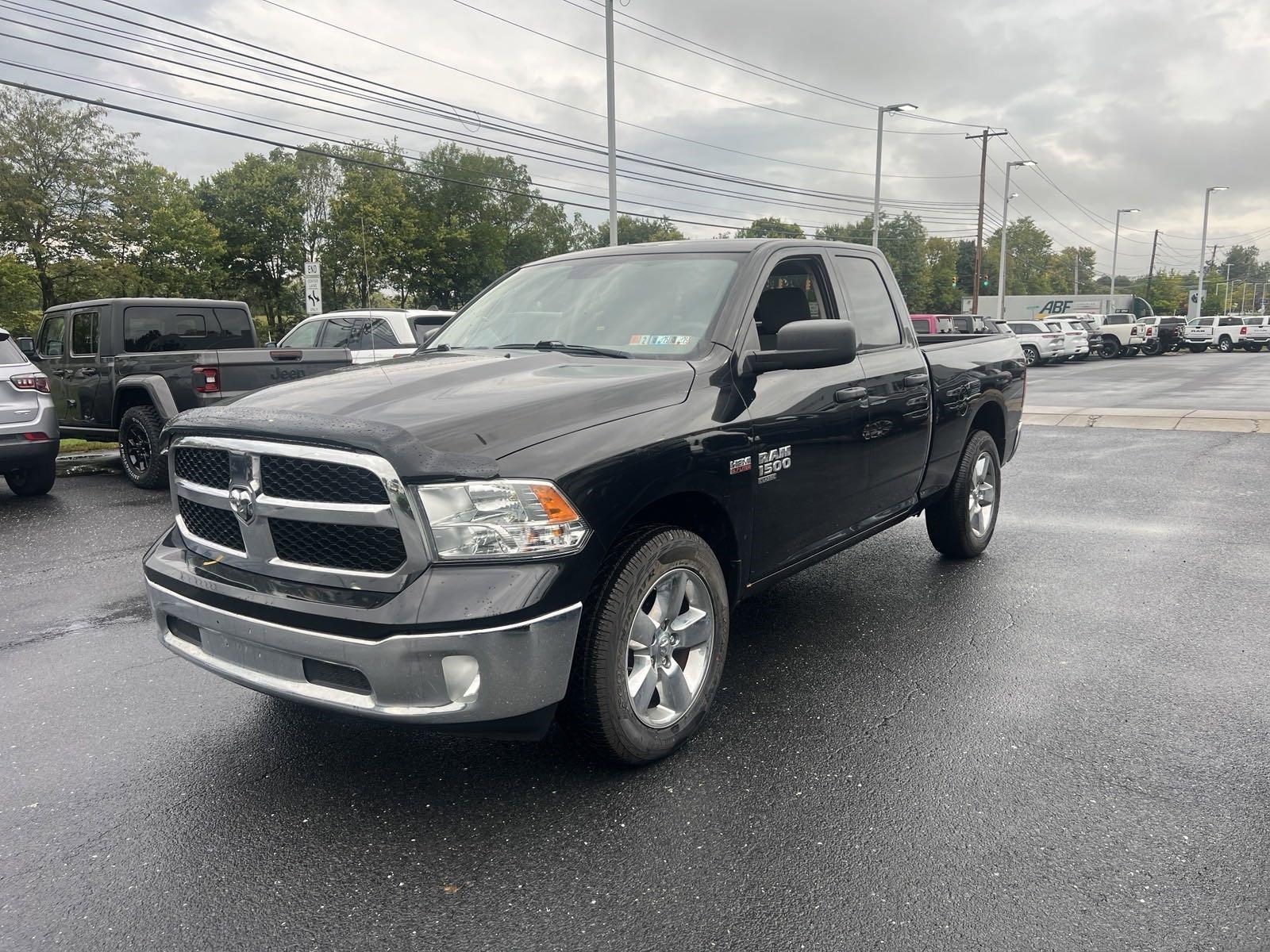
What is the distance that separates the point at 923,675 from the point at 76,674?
3.90 m

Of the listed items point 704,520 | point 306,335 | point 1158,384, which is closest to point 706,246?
point 704,520

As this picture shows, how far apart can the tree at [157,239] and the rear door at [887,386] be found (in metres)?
37.5

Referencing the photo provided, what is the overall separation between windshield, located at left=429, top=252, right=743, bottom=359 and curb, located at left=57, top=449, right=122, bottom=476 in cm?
823

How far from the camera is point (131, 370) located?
916 centimetres

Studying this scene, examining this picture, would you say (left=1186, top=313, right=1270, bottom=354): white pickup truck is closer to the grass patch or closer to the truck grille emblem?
the grass patch

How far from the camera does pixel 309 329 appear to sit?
1281cm

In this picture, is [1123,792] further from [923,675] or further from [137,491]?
[137,491]

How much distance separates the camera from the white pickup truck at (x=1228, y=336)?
47419mm

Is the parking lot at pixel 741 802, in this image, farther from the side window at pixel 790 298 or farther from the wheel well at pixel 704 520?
the side window at pixel 790 298

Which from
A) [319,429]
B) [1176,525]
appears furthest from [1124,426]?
[319,429]

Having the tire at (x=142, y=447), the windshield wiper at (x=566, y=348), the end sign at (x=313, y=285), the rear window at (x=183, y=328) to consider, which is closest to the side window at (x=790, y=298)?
the windshield wiper at (x=566, y=348)

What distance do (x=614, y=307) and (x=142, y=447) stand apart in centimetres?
709

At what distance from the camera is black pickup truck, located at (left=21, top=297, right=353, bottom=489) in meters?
8.65

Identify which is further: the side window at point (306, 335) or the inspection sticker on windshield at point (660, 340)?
the side window at point (306, 335)
